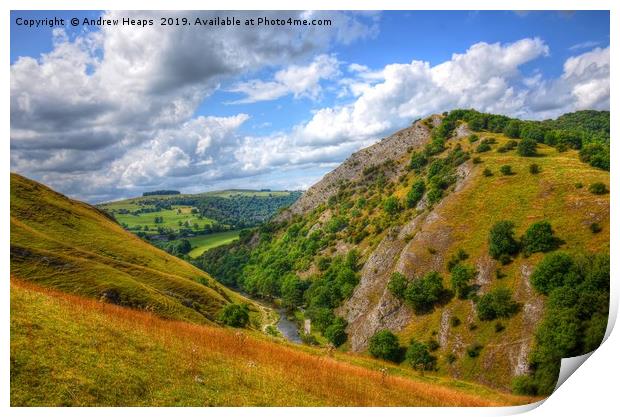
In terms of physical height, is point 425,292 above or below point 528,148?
below

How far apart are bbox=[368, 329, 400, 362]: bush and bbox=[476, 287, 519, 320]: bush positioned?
13711mm

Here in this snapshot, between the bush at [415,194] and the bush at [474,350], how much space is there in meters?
57.5

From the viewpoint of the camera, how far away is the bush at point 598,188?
5997cm

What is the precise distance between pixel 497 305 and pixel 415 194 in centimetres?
5642

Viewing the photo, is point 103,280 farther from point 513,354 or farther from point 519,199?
point 519,199

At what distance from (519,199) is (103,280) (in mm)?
68706

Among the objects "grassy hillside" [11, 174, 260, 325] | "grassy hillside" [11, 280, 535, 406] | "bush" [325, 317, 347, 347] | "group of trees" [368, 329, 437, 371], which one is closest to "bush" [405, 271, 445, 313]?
"group of trees" [368, 329, 437, 371]

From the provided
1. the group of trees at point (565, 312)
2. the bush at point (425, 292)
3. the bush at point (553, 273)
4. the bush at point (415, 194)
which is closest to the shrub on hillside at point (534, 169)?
the group of trees at point (565, 312)

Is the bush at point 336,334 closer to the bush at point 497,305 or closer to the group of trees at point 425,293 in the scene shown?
the group of trees at point 425,293

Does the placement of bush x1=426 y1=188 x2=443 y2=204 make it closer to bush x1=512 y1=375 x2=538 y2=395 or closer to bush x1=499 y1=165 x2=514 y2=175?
bush x1=499 y1=165 x2=514 y2=175

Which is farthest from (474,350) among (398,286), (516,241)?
(516,241)

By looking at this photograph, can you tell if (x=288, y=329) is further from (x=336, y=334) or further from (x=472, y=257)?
(x=472, y=257)

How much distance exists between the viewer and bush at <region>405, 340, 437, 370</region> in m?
57.1

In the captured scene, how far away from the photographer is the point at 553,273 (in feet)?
172
